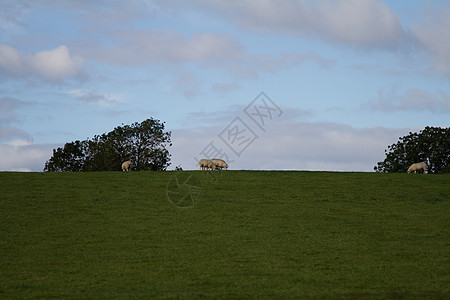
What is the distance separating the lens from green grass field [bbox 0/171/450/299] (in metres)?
13.9

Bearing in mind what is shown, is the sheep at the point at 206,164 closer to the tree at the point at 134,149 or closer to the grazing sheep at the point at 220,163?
the grazing sheep at the point at 220,163

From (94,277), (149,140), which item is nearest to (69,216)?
(94,277)

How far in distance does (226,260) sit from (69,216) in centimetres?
954

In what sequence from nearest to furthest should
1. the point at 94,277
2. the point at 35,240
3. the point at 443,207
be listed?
1. the point at 94,277
2. the point at 35,240
3. the point at 443,207

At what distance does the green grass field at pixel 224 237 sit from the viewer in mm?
13875

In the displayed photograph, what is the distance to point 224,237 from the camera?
1970cm

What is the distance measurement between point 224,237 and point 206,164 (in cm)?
1638

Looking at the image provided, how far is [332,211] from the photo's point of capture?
81.9 feet

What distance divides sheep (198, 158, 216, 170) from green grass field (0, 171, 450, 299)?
7.37 ft

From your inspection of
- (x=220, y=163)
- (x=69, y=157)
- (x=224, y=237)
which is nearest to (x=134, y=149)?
(x=69, y=157)

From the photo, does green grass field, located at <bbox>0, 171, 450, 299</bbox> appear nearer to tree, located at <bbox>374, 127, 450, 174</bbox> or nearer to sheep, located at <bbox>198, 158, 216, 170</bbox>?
sheep, located at <bbox>198, 158, 216, 170</bbox>

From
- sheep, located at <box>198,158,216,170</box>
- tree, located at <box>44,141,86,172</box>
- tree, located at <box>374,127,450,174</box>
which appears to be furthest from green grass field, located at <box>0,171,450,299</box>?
tree, located at <box>44,141,86,172</box>

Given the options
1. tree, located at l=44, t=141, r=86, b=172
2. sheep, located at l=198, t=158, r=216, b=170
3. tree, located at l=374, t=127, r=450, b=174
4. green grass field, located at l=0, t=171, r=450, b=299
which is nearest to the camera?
green grass field, located at l=0, t=171, r=450, b=299

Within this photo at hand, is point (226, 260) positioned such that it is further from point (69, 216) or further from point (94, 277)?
point (69, 216)
